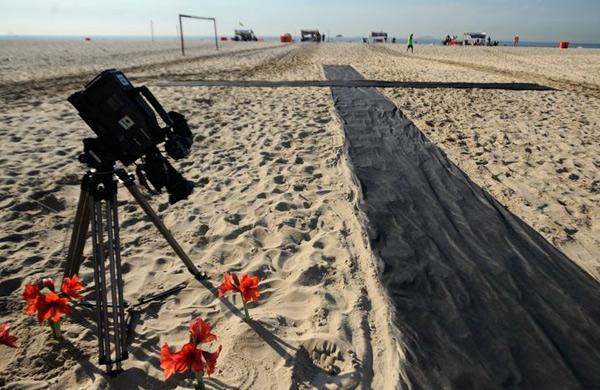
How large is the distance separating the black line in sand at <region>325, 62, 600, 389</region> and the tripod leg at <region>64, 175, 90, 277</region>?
85.3 inches

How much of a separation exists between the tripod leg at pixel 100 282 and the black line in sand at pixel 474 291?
173cm

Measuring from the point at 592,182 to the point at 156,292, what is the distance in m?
5.29

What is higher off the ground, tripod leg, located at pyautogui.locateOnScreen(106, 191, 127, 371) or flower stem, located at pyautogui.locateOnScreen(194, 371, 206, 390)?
tripod leg, located at pyautogui.locateOnScreen(106, 191, 127, 371)

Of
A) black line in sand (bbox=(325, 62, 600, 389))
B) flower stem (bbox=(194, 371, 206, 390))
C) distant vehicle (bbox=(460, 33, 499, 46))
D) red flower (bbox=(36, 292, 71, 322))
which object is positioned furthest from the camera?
distant vehicle (bbox=(460, 33, 499, 46))

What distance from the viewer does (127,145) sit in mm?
1980

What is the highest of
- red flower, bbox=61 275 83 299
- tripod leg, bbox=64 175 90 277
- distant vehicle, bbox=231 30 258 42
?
distant vehicle, bbox=231 30 258 42

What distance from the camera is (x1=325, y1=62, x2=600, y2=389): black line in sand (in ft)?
7.08

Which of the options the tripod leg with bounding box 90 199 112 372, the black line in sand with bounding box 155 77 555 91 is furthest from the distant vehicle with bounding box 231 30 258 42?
the tripod leg with bounding box 90 199 112 372

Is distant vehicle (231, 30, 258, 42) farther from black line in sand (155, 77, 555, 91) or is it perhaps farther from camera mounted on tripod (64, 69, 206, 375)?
camera mounted on tripod (64, 69, 206, 375)

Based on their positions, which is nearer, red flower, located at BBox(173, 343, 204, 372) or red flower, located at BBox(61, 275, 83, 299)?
red flower, located at BBox(173, 343, 204, 372)

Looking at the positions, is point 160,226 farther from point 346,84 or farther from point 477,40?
point 477,40

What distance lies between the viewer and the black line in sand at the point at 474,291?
2.16 meters

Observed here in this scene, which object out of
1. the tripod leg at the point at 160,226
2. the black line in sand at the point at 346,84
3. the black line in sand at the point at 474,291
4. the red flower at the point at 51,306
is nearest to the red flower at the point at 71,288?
the red flower at the point at 51,306

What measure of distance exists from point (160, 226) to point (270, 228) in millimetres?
1365
